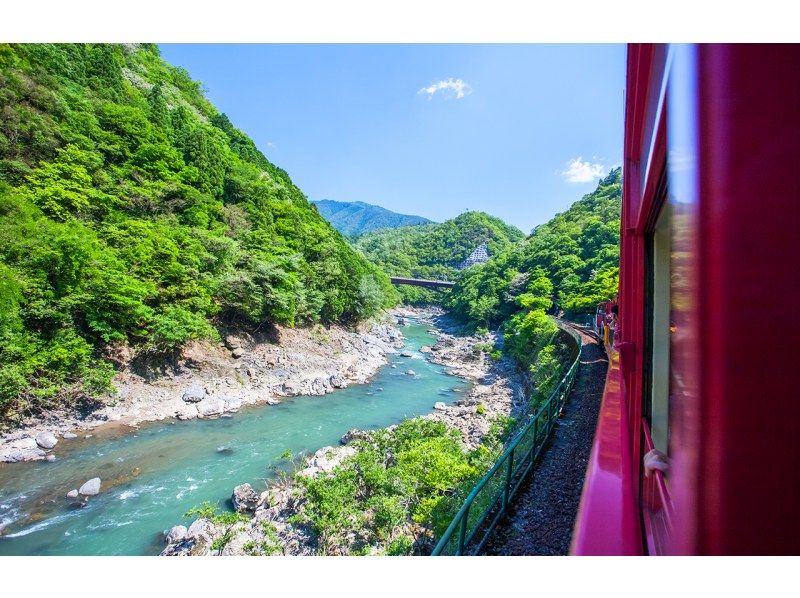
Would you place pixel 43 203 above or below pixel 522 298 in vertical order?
above

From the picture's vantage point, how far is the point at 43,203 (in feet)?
41.4

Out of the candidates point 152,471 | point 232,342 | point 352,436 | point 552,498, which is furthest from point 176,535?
point 232,342

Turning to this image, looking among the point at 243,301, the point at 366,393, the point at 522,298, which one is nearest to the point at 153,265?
the point at 243,301

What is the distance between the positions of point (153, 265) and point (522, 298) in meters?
23.3

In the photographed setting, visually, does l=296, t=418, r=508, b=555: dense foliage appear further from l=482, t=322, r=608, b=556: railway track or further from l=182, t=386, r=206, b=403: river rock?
l=182, t=386, r=206, b=403: river rock

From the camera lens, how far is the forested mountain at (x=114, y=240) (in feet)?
33.1

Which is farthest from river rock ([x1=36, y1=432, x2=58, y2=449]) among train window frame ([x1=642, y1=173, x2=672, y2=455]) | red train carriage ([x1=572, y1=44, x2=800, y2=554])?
red train carriage ([x1=572, y1=44, x2=800, y2=554])

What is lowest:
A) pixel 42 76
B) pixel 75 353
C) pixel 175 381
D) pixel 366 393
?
pixel 366 393

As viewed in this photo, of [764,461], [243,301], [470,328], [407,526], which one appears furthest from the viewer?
[470,328]

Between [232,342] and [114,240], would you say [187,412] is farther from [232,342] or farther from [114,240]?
[114,240]

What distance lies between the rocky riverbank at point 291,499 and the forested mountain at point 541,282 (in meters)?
3.98

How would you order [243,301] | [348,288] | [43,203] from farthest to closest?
[348,288]
[243,301]
[43,203]

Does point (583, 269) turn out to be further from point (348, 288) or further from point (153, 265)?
point (153, 265)

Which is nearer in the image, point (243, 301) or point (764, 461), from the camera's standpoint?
point (764, 461)
